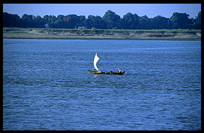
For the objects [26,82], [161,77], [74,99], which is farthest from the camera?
[161,77]

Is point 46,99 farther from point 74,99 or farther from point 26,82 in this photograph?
point 26,82

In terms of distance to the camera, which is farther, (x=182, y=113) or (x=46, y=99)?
(x=46, y=99)

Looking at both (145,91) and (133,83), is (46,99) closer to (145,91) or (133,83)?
(145,91)

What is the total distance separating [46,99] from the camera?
42.4 m

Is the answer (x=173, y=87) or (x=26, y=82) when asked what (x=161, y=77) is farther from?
(x=26, y=82)

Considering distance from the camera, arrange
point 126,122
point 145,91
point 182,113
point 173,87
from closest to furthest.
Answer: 1. point 126,122
2. point 182,113
3. point 145,91
4. point 173,87

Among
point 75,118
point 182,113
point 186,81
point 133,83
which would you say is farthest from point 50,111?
point 186,81

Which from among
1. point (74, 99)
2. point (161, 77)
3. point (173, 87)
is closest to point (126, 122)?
point (74, 99)

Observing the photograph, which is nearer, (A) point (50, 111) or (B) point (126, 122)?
(B) point (126, 122)

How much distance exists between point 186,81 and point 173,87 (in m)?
7.26

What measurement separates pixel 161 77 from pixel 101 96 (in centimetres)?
2031

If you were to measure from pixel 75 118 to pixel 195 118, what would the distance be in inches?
368

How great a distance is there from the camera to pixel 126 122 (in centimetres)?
3238

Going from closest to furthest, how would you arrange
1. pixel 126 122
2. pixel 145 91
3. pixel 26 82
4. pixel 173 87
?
pixel 126 122, pixel 145 91, pixel 173 87, pixel 26 82
